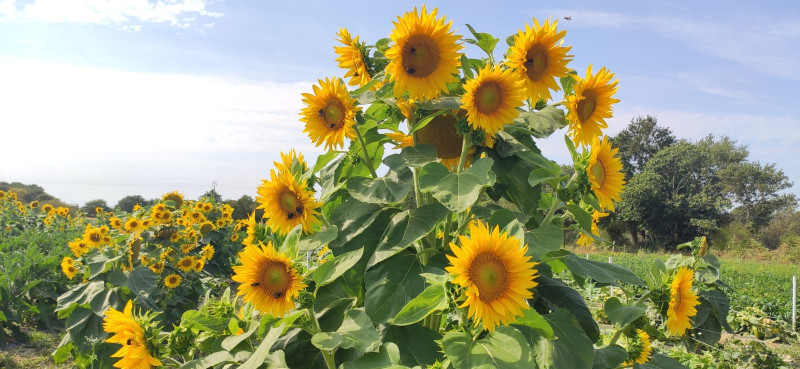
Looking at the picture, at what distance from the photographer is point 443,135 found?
5.59 feet

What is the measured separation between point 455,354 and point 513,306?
0.18 meters

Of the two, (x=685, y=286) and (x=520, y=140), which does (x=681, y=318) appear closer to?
(x=685, y=286)

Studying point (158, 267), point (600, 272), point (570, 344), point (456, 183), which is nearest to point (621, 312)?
point (600, 272)

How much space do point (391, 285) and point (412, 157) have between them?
0.35 metres

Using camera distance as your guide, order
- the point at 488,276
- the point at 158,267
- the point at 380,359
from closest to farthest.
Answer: the point at 488,276, the point at 380,359, the point at 158,267

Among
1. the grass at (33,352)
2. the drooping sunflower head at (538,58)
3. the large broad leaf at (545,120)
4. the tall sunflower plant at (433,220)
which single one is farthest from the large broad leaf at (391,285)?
the grass at (33,352)

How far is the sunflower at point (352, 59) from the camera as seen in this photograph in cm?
175

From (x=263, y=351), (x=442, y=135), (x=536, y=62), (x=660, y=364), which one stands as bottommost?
(x=660, y=364)

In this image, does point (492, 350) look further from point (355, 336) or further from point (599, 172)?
point (599, 172)

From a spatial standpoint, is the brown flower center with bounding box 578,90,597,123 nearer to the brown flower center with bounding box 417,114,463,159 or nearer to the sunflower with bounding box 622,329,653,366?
the brown flower center with bounding box 417,114,463,159

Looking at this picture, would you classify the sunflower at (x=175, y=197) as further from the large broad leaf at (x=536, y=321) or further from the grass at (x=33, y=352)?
the large broad leaf at (x=536, y=321)

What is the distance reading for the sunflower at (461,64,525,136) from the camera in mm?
1463

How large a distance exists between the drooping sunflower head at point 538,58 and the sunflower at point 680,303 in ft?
2.25

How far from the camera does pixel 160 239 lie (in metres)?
6.84
